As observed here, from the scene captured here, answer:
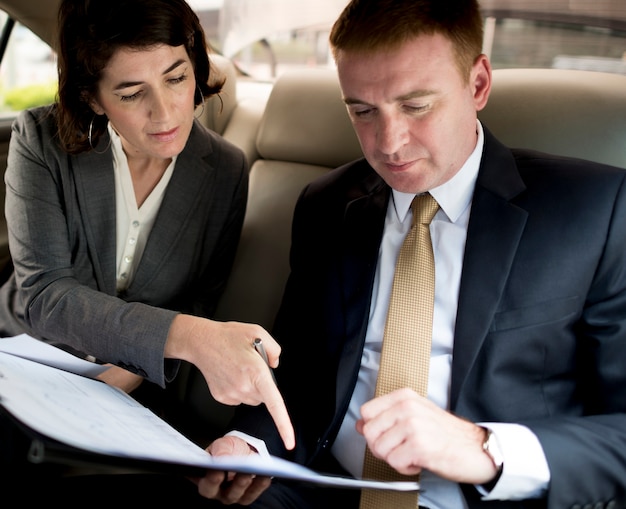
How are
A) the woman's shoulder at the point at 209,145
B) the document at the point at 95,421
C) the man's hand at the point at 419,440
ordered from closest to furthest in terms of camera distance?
the document at the point at 95,421 → the man's hand at the point at 419,440 → the woman's shoulder at the point at 209,145

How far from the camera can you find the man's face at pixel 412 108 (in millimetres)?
1159

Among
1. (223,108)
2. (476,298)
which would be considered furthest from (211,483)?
(223,108)

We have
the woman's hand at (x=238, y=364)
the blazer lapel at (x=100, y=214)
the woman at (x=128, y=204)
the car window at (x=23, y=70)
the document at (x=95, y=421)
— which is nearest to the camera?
the document at (x=95, y=421)

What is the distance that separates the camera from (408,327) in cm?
124

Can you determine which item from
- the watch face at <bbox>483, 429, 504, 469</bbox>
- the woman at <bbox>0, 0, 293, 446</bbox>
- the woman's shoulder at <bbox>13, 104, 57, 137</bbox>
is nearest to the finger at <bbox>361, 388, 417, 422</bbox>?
the watch face at <bbox>483, 429, 504, 469</bbox>

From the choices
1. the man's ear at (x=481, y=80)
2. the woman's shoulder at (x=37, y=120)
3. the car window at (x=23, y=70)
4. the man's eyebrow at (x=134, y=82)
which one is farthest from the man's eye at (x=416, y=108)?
the car window at (x=23, y=70)

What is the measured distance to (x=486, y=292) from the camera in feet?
3.91

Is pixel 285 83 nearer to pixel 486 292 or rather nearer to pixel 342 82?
pixel 342 82

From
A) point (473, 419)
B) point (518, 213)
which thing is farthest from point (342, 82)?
point (473, 419)

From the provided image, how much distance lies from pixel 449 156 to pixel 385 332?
0.33 meters

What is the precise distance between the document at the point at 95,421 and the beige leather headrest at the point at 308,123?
91 cm

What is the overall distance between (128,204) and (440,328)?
827 mm

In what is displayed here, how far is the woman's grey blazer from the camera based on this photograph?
1417 mm

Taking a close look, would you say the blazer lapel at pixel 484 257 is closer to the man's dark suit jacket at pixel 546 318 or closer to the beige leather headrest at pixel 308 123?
the man's dark suit jacket at pixel 546 318
